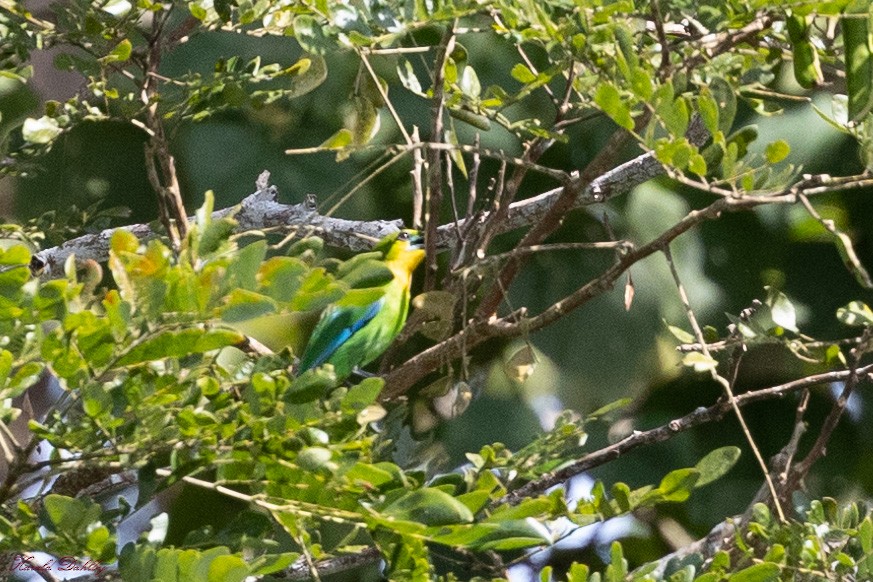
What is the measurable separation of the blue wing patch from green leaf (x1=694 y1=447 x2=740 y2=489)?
0.55 metres

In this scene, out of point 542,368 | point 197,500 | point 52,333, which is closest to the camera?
point 52,333

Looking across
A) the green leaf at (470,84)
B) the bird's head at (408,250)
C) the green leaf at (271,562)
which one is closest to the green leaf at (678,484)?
the green leaf at (271,562)

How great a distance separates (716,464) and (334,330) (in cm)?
58

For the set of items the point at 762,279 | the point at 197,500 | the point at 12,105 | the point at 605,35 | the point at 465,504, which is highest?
the point at 605,35

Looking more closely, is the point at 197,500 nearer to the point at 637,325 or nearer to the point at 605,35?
the point at 637,325

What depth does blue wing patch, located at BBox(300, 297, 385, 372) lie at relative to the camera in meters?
1.15

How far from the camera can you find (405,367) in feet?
2.95

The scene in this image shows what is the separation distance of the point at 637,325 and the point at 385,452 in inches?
43.7

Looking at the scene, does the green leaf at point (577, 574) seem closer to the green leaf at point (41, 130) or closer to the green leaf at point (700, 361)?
the green leaf at point (700, 361)

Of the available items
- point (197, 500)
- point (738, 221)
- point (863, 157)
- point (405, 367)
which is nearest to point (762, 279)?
point (738, 221)

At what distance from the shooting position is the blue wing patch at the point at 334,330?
3.77 feet

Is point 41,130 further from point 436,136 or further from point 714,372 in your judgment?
point 714,372

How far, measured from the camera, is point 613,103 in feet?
1.95

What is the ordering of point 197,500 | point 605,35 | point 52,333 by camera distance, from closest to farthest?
point 52,333, point 605,35, point 197,500
